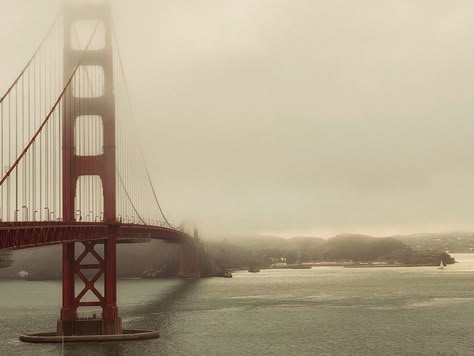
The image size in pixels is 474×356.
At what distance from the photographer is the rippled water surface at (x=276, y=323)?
1815 inches

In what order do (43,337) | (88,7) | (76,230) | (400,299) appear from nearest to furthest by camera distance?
(76,230), (43,337), (88,7), (400,299)

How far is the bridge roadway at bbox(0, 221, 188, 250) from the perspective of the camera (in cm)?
2738

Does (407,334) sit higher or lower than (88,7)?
lower

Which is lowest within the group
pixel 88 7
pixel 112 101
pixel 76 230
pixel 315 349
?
pixel 315 349

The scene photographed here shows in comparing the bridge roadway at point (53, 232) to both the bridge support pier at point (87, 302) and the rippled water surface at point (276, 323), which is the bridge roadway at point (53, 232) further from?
the rippled water surface at point (276, 323)

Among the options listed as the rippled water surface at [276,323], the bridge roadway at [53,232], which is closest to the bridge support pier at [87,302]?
the bridge roadway at [53,232]

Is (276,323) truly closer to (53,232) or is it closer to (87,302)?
(87,302)

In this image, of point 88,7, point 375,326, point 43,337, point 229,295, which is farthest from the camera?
point 229,295

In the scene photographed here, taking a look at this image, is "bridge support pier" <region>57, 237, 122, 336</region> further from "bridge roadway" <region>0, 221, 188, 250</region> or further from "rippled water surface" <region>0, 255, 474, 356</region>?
"rippled water surface" <region>0, 255, 474, 356</region>

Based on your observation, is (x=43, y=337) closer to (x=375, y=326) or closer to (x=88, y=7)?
(x=88, y=7)

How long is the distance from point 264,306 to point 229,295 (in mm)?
18255

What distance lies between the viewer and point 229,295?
96812 millimetres

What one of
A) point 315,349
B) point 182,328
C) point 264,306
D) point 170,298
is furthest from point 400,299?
point 315,349

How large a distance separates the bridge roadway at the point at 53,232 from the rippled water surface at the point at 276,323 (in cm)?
605
